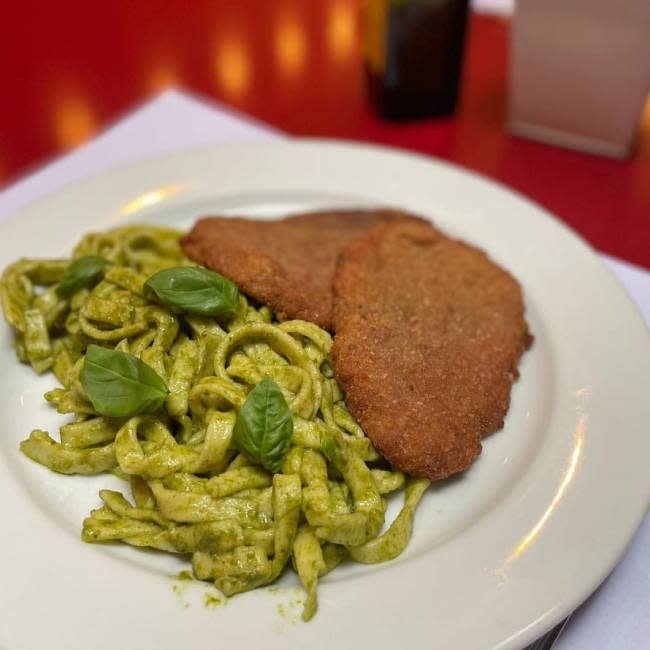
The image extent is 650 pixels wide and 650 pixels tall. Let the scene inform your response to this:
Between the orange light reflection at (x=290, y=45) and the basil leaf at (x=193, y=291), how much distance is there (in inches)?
130

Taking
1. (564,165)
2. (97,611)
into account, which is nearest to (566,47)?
(564,165)

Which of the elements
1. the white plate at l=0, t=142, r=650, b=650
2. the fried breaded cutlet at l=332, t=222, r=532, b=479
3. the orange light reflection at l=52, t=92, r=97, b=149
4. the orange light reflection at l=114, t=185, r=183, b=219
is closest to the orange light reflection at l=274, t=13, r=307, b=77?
the orange light reflection at l=52, t=92, r=97, b=149

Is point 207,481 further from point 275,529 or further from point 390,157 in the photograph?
point 390,157

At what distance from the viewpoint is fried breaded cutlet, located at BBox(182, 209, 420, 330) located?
2.98 meters

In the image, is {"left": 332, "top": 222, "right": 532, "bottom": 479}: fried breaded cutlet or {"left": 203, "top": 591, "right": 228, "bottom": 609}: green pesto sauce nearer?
{"left": 203, "top": 591, "right": 228, "bottom": 609}: green pesto sauce

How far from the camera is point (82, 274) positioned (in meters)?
3.10

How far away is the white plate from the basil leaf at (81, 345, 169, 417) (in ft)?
1.17

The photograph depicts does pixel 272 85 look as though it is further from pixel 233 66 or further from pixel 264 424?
pixel 264 424

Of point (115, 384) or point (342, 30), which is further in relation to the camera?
point (342, 30)

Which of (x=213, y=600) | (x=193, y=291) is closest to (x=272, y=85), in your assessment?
(x=193, y=291)

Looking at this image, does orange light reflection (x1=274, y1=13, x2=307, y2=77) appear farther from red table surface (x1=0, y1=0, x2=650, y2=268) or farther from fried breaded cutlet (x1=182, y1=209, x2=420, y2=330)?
fried breaded cutlet (x1=182, y1=209, x2=420, y2=330)

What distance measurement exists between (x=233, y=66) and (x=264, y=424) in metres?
4.03

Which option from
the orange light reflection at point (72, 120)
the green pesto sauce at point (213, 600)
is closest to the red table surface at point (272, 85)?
the orange light reflection at point (72, 120)

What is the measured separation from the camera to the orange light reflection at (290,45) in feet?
18.9
